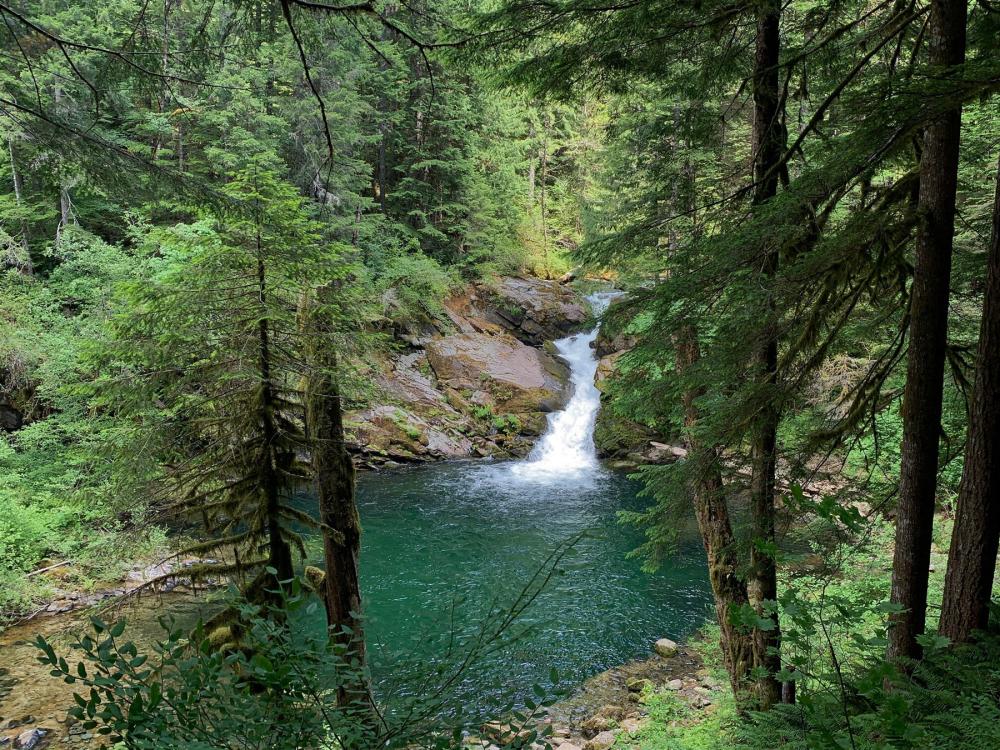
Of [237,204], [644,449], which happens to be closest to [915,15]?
[237,204]

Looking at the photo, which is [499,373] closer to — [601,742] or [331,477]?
[601,742]

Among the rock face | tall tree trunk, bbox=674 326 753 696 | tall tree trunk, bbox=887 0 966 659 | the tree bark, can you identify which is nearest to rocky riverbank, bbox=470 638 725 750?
tall tree trunk, bbox=674 326 753 696

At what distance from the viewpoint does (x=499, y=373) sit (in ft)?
64.6

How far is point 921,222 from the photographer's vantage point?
3383 mm

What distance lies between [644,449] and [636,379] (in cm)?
1151

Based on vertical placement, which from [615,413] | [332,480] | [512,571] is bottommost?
[512,571]

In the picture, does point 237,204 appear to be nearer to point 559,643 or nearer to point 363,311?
point 363,311

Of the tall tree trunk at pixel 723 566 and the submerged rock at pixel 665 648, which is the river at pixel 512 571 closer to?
the submerged rock at pixel 665 648

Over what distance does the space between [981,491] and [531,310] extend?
20289 millimetres

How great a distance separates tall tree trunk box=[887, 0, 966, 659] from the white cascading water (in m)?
12.0

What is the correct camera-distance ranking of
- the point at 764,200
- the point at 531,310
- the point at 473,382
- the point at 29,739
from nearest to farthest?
the point at 764,200 < the point at 29,739 < the point at 473,382 < the point at 531,310

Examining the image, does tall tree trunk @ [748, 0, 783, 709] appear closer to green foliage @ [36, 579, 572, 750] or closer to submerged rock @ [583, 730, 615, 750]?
submerged rock @ [583, 730, 615, 750]

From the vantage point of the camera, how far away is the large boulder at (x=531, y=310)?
22898 mm

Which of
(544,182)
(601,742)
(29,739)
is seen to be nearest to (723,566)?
(601,742)
